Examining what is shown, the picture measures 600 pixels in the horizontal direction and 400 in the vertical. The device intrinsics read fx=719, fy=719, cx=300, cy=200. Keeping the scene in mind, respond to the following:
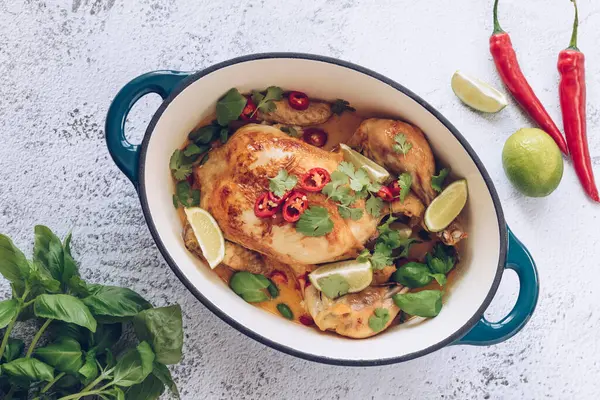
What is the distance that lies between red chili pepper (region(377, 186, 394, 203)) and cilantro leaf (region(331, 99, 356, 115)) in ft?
1.02

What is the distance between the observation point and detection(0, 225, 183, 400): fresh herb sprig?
214 centimetres

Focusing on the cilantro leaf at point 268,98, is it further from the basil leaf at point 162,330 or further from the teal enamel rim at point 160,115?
the basil leaf at point 162,330

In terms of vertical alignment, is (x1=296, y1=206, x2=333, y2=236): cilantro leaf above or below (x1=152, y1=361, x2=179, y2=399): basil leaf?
above

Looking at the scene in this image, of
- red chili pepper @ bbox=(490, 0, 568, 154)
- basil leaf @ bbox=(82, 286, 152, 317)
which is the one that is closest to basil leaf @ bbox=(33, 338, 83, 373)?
basil leaf @ bbox=(82, 286, 152, 317)

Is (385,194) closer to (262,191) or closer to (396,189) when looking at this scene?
(396,189)

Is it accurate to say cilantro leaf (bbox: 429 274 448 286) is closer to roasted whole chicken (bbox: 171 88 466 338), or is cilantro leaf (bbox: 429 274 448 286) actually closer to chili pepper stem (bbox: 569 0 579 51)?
roasted whole chicken (bbox: 171 88 466 338)

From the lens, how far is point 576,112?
104 inches

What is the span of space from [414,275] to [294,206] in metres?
0.47

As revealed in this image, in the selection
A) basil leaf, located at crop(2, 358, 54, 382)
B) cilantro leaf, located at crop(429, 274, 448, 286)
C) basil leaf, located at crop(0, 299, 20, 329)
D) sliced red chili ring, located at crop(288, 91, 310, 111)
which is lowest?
cilantro leaf, located at crop(429, 274, 448, 286)

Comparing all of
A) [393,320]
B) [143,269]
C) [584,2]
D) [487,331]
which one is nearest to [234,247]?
→ [143,269]

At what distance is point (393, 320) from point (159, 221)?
844 mm

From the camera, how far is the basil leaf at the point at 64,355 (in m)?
2.21

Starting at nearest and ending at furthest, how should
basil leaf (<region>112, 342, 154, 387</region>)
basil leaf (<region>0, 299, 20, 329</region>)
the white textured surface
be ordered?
basil leaf (<region>0, 299, 20, 329</region>), basil leaf (<region>112, 342, 154, 387</region>), the white textured surface

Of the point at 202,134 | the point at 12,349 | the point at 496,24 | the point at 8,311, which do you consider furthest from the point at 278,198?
the point at 496,24
